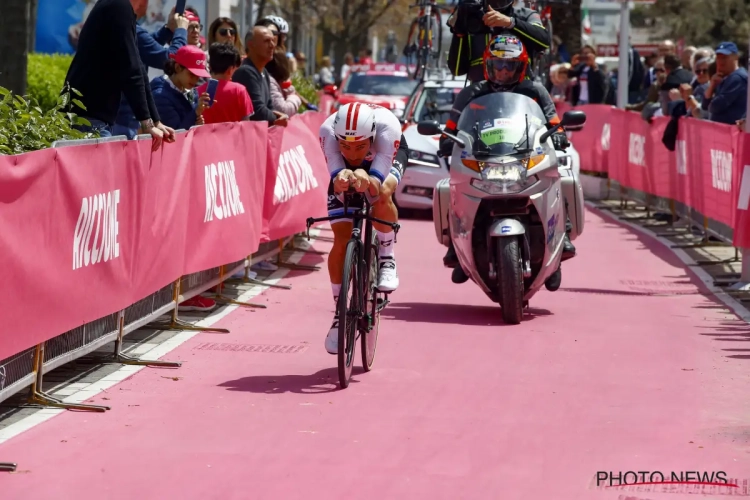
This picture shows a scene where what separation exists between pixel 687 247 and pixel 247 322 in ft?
25.0

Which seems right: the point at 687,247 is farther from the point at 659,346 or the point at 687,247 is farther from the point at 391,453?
the point at 391,453

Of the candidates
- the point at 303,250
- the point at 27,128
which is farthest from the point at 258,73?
the point at 27,128

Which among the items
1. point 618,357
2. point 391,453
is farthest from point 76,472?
point 618,357

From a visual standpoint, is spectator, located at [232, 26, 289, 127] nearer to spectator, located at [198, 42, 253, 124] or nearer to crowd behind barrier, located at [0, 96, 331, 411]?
crowd behind barrier, located at [0, 96, 331, 411]

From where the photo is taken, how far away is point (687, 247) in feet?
57.5

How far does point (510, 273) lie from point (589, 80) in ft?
59.0

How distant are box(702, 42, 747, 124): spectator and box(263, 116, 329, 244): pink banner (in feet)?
14.7

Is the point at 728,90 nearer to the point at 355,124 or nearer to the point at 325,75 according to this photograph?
the point at 355,124

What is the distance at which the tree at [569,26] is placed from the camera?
37.7 metres

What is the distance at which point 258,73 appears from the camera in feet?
46.0

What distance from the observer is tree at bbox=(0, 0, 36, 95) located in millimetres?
16141

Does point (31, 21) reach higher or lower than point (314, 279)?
higher

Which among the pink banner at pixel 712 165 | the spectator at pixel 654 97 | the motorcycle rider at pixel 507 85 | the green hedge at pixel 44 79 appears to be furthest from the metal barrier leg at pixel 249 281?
the spectator at pixel 654 97

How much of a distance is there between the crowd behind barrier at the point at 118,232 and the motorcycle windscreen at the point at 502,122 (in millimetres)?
1935
